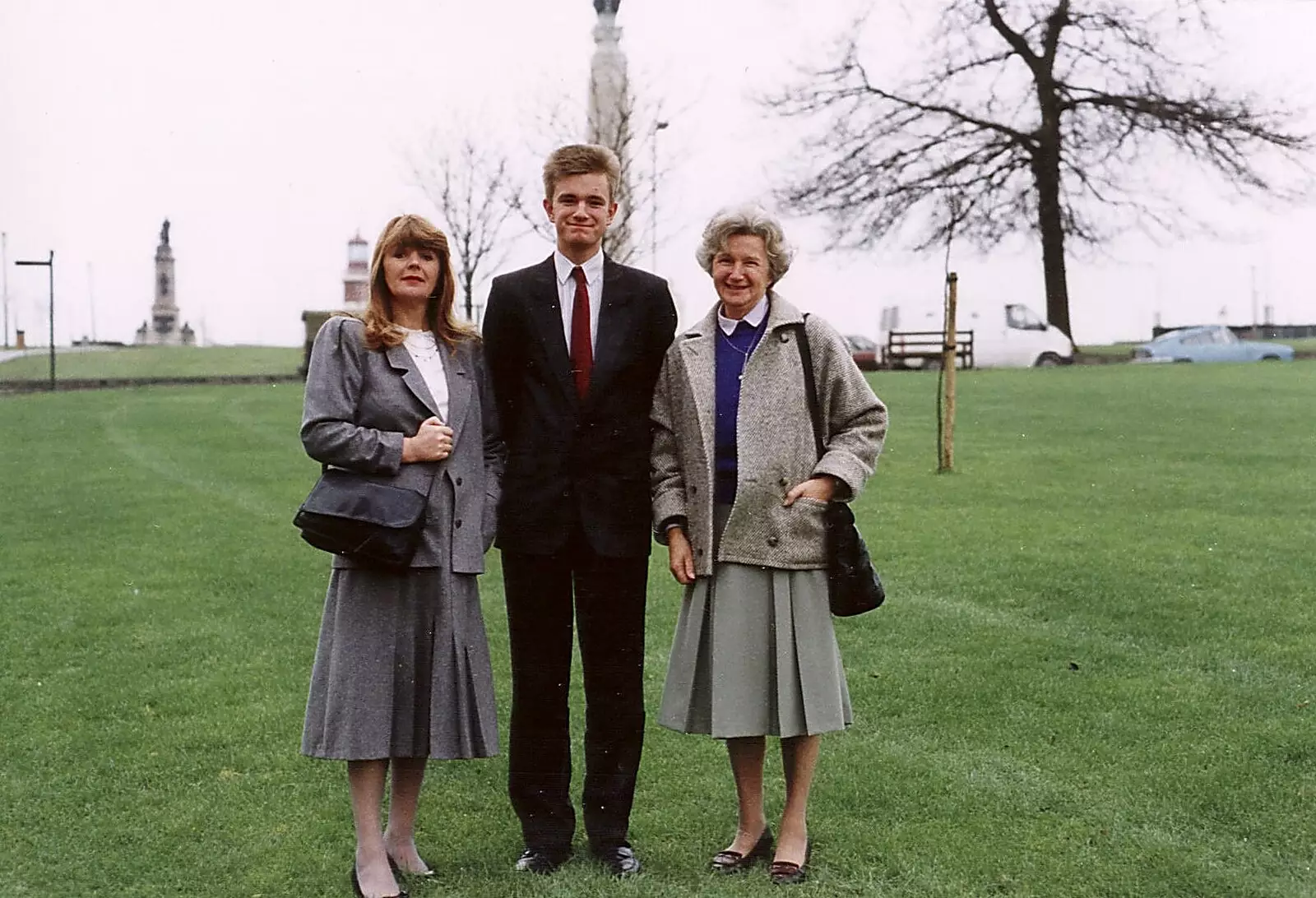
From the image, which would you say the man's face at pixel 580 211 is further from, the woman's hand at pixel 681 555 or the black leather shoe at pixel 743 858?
the black leather shoe at pixel 743 858

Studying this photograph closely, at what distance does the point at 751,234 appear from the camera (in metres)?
4.42

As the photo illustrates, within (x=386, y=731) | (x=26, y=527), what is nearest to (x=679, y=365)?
(x=386, y=731)

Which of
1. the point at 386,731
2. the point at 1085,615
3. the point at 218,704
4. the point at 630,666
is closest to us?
the point at 386,731

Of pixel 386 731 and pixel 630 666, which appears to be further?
pixel 630 666

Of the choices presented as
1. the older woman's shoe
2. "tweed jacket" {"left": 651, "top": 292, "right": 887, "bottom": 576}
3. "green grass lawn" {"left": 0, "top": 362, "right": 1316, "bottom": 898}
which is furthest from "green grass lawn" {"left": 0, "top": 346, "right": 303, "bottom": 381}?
"tweed jacket" {"left": 651, "top": 292, "right": 887, "bottom": 576}

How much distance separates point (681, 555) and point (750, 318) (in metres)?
0.76

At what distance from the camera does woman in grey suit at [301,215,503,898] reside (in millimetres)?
4340

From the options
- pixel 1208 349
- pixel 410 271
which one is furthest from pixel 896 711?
pixel 1208 349

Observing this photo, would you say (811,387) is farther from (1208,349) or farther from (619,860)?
(1208,349)

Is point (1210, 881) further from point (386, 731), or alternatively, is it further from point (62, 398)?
point (62, 398)

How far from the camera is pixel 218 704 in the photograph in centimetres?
701

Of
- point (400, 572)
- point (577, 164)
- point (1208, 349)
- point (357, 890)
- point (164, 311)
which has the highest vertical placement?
point (164, 311)

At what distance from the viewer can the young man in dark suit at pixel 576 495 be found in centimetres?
448

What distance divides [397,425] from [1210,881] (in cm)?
285
